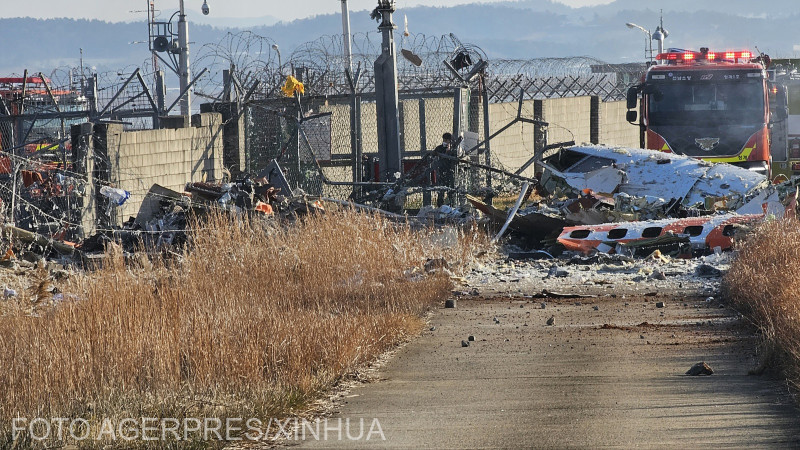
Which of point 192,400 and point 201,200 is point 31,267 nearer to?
point 201,200

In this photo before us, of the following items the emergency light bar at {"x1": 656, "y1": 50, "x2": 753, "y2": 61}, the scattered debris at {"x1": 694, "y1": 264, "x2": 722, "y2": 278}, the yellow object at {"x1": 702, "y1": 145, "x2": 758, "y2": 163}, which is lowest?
the scattered debris at {"x1": 694, "y1": 264, "x2": 722, "y2": 278}

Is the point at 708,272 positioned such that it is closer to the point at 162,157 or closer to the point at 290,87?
the point at 162,157

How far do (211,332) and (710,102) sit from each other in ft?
49.8

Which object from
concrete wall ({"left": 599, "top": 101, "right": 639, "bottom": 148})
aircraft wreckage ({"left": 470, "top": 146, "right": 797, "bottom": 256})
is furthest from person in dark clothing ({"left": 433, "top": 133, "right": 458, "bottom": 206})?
concrete wall ({"left": 599, "top": 101, "right": 639, "bottom": 148})

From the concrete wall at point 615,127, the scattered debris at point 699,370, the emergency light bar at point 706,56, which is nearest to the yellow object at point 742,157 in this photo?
the emergency light bar at point 706,56

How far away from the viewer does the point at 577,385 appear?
708 cm

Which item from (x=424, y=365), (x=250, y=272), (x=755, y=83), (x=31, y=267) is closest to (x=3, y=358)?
(x=424, y=365)

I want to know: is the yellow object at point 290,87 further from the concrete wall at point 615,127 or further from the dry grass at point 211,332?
the concrete wall at point 615,127

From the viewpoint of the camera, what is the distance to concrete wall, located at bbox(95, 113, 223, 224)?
1488cm

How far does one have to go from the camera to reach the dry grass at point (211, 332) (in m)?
6.43

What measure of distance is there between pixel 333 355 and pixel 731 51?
1596 cm

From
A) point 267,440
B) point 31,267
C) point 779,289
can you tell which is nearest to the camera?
point 267,440

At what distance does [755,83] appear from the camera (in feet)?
67.3

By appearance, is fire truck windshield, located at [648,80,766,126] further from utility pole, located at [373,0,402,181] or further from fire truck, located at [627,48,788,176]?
utility pole, located at [373,0,402,181]
